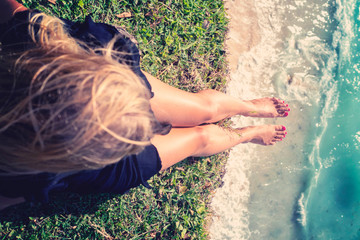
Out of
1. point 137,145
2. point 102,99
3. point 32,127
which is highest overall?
point 102,99

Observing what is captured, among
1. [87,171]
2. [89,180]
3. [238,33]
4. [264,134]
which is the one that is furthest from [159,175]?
[238,33]

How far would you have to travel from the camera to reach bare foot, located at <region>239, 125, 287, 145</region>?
3.41 metres

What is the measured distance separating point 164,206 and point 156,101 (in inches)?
55.7

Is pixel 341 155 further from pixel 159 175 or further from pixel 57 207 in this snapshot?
pixel 57 207

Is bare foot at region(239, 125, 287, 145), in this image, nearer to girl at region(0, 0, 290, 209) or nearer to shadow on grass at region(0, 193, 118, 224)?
shadow on grass at region(0, 193, 118, 224)

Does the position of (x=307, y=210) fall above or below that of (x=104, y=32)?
below

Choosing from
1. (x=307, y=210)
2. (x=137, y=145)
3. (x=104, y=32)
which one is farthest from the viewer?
(x=307, y=210)

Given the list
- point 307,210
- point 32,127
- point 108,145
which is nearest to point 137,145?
point 108,145

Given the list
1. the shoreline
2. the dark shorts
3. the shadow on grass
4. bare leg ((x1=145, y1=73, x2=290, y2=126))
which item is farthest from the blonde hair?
the shoreline

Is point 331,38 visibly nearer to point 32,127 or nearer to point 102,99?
point 102,99

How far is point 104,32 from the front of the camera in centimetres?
191

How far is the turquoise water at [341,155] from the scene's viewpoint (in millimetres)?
4000

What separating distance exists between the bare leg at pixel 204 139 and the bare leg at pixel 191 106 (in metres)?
0.11

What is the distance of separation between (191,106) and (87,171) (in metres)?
1.11
